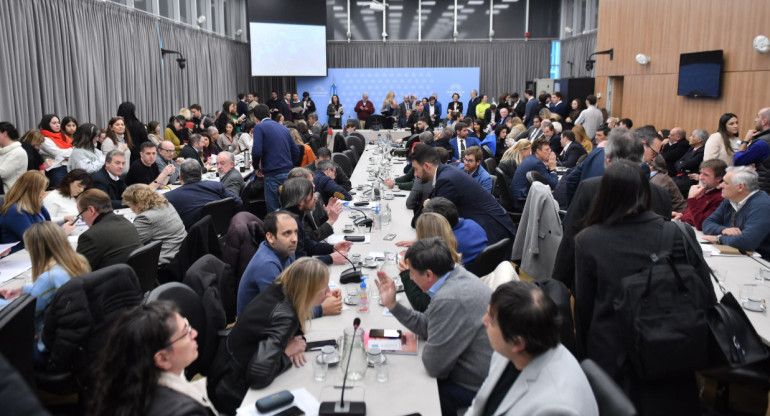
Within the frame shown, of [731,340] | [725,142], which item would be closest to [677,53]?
[725,142]

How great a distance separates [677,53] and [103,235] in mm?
9669

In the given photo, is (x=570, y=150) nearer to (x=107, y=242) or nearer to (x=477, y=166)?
(x=477, y=166)

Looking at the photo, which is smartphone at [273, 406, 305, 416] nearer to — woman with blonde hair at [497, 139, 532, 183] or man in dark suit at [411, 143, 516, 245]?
man in dark suit at [411, 143, 516, 245]

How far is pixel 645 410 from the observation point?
7.75 feet

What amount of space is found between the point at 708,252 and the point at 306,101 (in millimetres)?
13076

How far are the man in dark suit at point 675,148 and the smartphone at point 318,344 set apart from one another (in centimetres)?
681

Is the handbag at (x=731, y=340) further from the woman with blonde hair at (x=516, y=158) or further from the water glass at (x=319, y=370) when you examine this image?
the woman with blonde hair at (x=516, y=158)

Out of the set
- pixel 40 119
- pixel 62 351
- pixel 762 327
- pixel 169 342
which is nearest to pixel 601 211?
pixel 762 327

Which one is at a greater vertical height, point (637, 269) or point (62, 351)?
point (637, 269)

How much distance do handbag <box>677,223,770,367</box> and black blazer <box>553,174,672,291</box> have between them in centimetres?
90

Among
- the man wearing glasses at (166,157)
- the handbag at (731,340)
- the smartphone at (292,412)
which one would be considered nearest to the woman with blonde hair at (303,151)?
the man wearing glasses at (166,157)

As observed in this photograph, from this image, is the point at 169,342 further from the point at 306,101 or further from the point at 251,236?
the point at 306,101

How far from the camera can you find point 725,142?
7109mm

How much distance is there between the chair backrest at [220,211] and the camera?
193 inches
